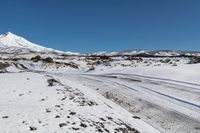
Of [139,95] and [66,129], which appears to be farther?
[139,95]

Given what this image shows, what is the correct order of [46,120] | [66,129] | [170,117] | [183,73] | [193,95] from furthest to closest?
1. [183,73]
2. [193,95]
3. [170,117]
4. [46,120]
5. [66,129]

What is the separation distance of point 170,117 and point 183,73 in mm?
16155

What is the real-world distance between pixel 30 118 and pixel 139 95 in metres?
8.09

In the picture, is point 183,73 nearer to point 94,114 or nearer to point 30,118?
point 94,114

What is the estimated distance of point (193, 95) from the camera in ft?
49.2

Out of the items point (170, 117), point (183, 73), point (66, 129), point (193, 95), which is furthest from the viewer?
point (183, 73)

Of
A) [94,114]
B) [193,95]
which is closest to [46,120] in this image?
[94,114]

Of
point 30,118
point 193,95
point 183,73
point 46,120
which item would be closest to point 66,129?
point 46,120

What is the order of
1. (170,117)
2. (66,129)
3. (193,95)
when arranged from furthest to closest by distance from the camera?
1. (193,95)
2. (170,117)
3. (66,129)

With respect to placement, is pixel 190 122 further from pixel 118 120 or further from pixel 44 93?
pixel 44 93

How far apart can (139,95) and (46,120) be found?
779cm

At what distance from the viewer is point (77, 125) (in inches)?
356

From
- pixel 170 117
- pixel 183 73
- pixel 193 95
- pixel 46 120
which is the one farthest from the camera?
pixel 183 73

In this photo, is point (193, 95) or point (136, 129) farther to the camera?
point (193, 95)
